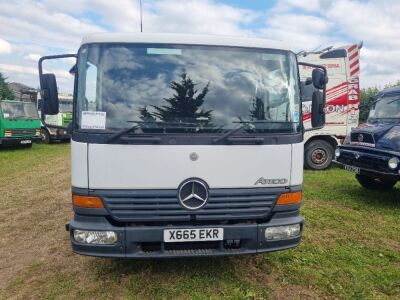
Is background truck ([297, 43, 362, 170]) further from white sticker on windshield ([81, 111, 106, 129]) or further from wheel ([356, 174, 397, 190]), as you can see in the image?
white sticker on windshield ([81, 111, 106, 129])

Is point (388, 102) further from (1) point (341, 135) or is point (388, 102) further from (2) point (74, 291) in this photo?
(2) point (74, 291)

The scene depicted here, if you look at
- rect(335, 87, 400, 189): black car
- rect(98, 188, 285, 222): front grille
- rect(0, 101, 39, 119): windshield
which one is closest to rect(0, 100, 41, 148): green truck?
rect(0, 101, 39, 119): windshield

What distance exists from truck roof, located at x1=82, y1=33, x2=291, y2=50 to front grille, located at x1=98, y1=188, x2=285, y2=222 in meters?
1.34

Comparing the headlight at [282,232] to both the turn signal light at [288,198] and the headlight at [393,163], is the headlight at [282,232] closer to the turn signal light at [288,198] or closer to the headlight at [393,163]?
the turn signal light at [288,198]

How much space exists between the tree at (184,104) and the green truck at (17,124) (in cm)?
1359

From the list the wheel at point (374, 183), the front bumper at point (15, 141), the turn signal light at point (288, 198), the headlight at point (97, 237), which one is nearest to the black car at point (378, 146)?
the wheel at point (374, 183)

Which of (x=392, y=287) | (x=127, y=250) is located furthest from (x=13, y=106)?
(x=392, y=287)

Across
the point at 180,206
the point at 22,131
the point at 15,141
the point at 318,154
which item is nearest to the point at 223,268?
the point at 180,206

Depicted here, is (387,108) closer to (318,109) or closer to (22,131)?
(318,109)

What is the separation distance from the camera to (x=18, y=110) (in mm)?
15961

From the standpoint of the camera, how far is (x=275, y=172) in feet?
11.7

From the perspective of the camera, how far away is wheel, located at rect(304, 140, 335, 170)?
10500 millimetres

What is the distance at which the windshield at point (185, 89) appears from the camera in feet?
11.1

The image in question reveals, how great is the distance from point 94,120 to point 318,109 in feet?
7.38
